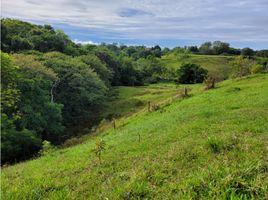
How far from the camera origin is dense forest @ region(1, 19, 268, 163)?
29.5 metres

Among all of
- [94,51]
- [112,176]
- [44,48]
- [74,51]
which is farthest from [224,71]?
[112,176]

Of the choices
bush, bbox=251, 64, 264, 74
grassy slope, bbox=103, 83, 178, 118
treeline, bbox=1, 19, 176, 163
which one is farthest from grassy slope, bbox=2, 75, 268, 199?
grassy slope, bbox=103, 83, 178, 118

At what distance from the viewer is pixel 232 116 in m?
15.9

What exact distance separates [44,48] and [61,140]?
35.3m

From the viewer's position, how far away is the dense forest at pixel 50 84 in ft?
96.7

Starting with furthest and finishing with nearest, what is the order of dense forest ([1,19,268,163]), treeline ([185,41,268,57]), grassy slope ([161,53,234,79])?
treeline ([185,41,268,57]), grassy slope ([161,53,234,79]), dense forest ([1,19,268,163])

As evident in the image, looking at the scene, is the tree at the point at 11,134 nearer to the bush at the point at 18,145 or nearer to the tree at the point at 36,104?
the bush at the point at 18,145

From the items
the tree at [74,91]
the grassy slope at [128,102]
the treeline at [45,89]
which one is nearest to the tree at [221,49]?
the treeline at [45,89]

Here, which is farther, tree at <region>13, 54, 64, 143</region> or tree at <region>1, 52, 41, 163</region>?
tree at <region>13, 54, 64, 143</region>

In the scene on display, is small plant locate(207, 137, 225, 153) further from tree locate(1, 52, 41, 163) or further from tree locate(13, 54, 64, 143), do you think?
tree locate(13, 54, 64, 143)

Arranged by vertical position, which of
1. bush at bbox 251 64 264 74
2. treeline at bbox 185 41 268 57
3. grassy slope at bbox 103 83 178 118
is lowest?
grassy slope at bbox 103 83 178 118

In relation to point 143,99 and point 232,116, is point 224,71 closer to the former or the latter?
point 143,99

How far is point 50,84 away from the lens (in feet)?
133

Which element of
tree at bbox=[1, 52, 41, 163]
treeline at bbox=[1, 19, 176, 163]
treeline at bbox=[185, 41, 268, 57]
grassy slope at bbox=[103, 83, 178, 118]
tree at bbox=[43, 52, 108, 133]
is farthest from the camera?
treeline at bbox=[185, 41, 268, 57]
